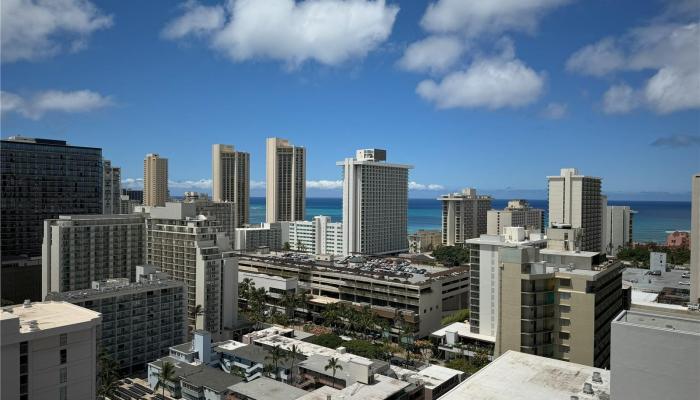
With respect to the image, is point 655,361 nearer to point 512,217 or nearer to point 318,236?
point 318,236

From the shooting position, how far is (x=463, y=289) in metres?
45.2

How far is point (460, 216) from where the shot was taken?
297 feet

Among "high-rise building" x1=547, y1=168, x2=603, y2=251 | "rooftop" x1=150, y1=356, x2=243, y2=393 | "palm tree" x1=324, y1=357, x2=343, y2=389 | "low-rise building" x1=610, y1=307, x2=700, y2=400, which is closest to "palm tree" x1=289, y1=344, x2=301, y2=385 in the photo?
"rooftop" x1=150, y1=356, x2=243, y2=393

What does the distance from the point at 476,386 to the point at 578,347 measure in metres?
10.5

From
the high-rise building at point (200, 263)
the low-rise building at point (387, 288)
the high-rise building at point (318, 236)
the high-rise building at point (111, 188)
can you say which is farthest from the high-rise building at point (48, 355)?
the high-rise building at point (318, 236)

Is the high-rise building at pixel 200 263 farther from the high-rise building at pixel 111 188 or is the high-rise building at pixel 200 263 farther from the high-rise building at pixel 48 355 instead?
the high-rise building at pixel 111 188

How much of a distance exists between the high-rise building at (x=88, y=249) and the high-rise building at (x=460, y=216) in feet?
198

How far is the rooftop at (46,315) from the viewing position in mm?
15155

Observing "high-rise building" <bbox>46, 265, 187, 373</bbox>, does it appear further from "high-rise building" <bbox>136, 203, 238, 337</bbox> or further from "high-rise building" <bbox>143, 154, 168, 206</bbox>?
"high-rise building" <bbox>143, 154, 168, 206</bbox>

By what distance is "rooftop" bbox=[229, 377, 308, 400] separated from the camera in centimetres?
2233

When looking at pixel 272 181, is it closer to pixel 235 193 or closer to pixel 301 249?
pixel 235 193

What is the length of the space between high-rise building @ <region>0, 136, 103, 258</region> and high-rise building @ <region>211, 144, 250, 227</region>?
40381 mm

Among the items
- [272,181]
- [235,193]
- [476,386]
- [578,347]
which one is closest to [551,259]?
[578,347]

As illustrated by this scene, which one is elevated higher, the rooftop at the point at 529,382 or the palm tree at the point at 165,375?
the rooftop at the point at 529,382
